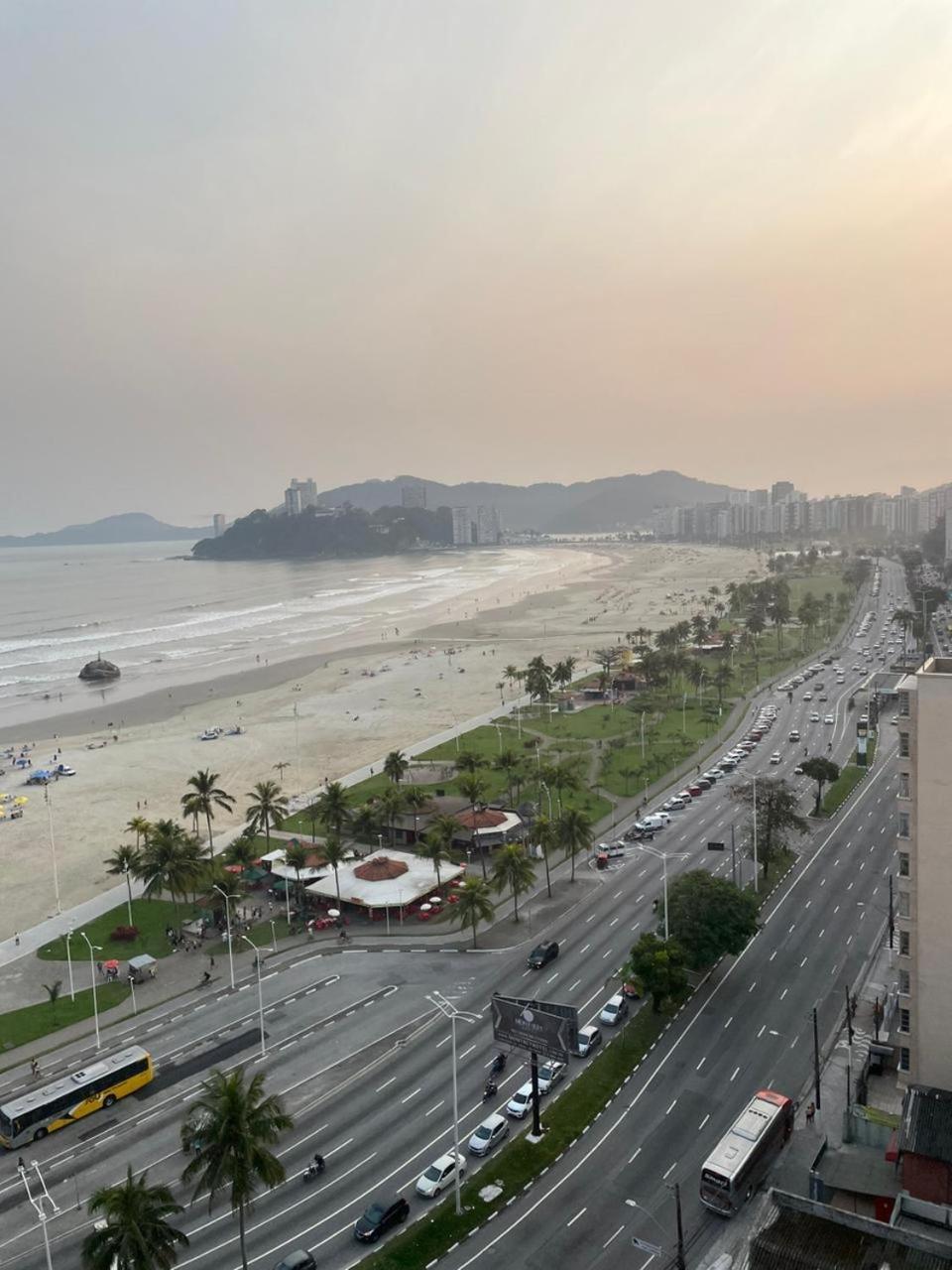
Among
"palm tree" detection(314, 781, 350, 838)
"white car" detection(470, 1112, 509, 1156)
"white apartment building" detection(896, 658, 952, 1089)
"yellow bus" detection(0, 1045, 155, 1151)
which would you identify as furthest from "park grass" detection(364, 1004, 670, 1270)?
"palm tree" detection(314, 781, 350, 838)

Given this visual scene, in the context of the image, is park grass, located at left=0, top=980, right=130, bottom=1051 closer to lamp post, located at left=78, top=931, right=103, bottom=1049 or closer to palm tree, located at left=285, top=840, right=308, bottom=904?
lamp post, located at left=78, top=931, right=103, bottom=1049

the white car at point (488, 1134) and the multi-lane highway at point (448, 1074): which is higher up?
the white car at point (488, 1134)

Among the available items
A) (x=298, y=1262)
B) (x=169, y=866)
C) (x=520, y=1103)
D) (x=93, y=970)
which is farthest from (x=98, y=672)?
(x=298, y=1262)

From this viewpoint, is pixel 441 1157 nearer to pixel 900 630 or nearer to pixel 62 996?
pixel 62 996

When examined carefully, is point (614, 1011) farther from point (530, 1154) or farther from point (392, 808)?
point (392, 808)

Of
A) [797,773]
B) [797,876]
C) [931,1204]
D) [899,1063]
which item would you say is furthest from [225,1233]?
[797,773]

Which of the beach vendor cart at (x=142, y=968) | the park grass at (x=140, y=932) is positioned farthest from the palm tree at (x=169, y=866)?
the beach vendor cart at (x=142, y=968)

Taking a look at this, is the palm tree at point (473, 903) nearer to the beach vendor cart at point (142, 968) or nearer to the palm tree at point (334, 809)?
the beach vendor cart at point (142, 968)

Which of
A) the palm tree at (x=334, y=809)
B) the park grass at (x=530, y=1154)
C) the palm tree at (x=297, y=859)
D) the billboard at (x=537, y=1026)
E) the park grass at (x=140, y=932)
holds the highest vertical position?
the billboard at (x=537, y=1026)
